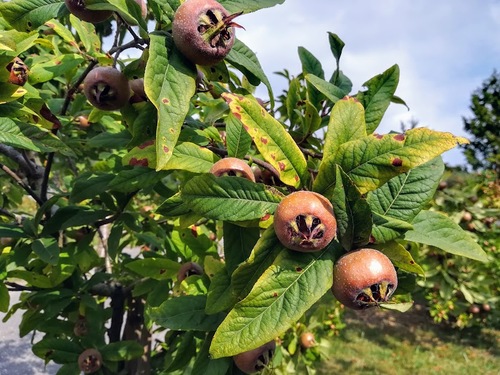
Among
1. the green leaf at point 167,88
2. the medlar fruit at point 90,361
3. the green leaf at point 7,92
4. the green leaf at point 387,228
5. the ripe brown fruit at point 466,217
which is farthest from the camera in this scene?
the ripe brown fruit at point 466,217

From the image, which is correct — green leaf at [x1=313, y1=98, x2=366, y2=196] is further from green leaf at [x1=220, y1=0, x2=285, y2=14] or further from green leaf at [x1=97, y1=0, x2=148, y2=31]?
green leaf at [x1=97, y1=0, x2=148, y2=31]

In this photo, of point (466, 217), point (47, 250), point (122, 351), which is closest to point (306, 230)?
point (47, 250)

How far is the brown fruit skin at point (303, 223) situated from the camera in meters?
0.83

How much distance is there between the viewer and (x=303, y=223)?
0.83m

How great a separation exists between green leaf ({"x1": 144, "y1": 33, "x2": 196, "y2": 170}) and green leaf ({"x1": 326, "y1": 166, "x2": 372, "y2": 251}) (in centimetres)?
31

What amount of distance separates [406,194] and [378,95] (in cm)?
31

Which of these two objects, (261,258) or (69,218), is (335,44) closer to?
(261,258)

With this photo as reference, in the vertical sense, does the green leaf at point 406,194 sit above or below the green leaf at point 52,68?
below

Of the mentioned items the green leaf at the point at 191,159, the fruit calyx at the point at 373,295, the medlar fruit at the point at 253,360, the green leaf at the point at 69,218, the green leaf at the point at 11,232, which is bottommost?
the medlar fruit at the point at 253,360

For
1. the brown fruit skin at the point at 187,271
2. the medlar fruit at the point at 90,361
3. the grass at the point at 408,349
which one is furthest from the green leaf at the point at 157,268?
the grass at the point at 408,349

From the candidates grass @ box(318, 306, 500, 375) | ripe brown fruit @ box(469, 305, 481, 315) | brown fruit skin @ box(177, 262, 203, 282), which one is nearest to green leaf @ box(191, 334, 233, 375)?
brown fruit skin @ box(177, 262, 203, 282)

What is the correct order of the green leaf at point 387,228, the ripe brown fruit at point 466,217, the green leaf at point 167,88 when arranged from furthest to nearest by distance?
the ripe brown fruit at point 466,217
the green leaf at point 387,228
the green leaf at point 167,88

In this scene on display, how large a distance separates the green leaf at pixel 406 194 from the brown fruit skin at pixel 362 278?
0.14 m

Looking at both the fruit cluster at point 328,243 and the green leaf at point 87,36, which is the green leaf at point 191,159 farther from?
the green leaf at point 87,36
